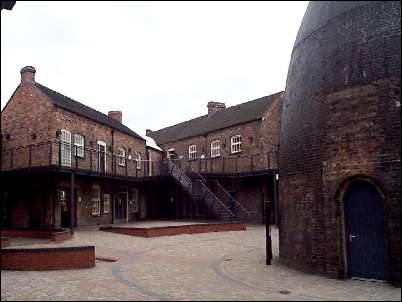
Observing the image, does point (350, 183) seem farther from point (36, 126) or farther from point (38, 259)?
point (36, 126)

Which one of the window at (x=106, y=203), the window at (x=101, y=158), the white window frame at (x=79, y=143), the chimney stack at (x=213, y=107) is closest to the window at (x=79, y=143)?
the white window frame at (x=79, y=143)

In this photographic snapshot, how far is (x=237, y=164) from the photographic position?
29156mm

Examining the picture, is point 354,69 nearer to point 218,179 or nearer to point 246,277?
point 246,277

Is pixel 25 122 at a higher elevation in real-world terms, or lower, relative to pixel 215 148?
higher

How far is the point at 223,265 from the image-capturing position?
11.9 meters

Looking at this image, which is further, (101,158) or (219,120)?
(219,120)

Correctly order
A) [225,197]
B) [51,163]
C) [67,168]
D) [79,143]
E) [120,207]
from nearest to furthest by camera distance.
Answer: [67,168] < [51,163] < [79,143] < [225,197] < [120,207]

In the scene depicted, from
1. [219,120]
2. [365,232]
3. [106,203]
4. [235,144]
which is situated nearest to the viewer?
[365,232]

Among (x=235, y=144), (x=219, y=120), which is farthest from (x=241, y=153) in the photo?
(x=219, y=120)

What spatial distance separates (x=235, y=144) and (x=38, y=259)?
20.4 m

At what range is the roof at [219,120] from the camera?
98.4ft

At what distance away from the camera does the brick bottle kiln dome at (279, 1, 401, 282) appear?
8.83 meters

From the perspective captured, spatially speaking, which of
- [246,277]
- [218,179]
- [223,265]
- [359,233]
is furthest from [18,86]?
[359,233]

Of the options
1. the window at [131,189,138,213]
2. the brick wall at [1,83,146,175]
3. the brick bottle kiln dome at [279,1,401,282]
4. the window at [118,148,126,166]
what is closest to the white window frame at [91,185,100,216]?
the brick wall at [1,83,146,175]
